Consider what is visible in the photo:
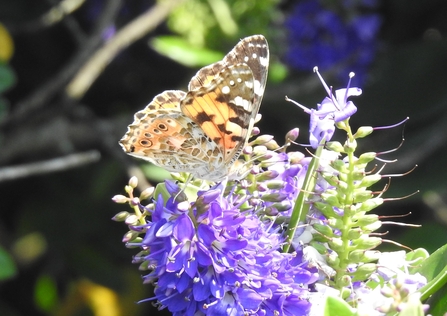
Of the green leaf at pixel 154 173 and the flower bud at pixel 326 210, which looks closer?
the flower bud at pixel 326 210

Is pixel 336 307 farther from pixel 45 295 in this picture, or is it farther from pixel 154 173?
pixel 45 295

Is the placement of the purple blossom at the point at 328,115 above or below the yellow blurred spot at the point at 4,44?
below

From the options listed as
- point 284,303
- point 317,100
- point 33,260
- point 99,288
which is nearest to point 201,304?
point 284,303

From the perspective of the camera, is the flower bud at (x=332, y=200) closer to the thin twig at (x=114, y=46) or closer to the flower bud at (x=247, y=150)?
the flower bud at (x=247, y=150)

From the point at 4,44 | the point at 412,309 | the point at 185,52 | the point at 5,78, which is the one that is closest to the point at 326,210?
the point at 412,309

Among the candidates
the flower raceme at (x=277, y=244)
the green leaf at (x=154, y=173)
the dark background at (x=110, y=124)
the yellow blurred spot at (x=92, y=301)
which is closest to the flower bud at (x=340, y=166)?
the flower raceme at (x=277, y=244)
